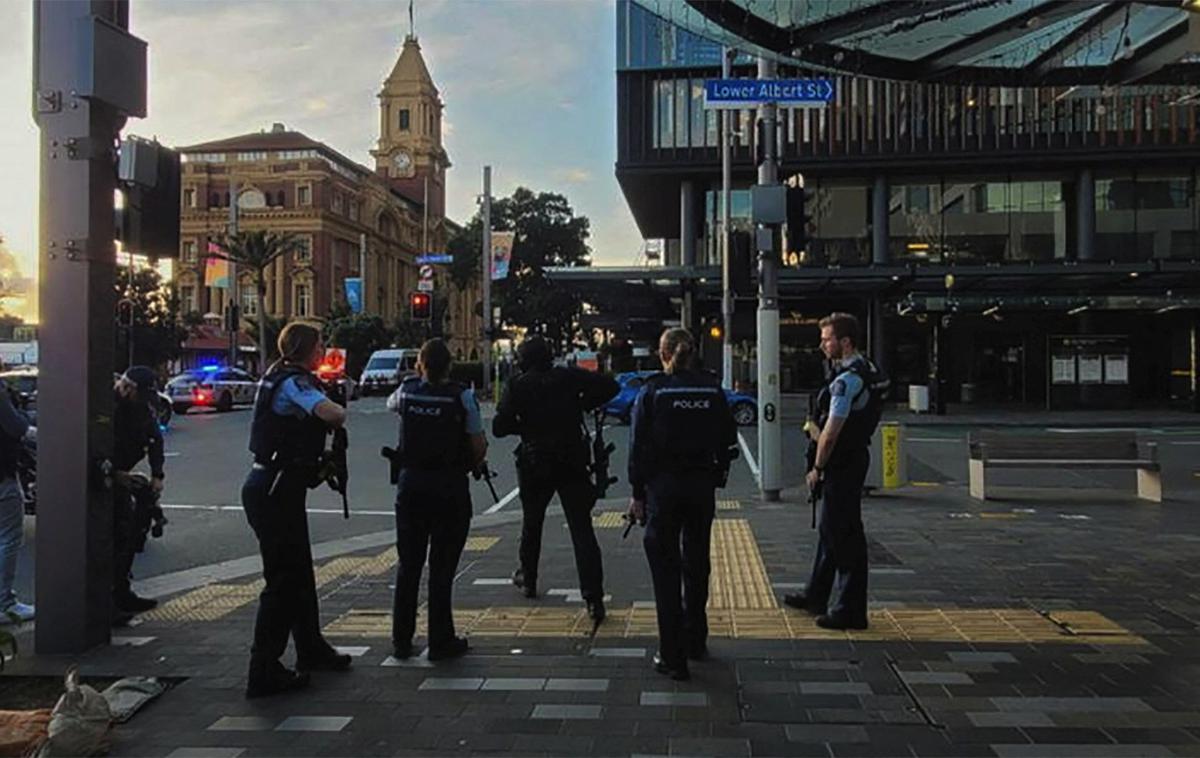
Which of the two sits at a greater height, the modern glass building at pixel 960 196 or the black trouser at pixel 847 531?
the modern glass building at pixel 960 196

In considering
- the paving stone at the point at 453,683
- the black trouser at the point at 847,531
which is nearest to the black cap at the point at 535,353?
the black trouser at the point at 847,531

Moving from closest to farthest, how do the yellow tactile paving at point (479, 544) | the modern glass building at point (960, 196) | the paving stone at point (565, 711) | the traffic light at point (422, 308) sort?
1. the paving stone at point (565, 711)
2. the yellow tactile paving at point (479, 544)
3. the traffic light at point (422, 308)
4. the modern glass building at point (960, 196)

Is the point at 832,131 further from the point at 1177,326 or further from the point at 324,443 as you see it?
the point at 324,443

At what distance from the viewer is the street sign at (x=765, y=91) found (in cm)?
1098

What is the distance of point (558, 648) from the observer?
18.2 ft

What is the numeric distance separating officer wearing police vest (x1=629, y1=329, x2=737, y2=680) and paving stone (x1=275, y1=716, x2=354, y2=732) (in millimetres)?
1615

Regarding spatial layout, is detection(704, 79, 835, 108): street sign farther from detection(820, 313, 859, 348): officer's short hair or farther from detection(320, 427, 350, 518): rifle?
detection(320, 427, 350, 518): rifle

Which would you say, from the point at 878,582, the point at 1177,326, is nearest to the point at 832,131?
the point at 1177,326

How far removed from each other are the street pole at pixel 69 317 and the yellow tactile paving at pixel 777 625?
4.91ft

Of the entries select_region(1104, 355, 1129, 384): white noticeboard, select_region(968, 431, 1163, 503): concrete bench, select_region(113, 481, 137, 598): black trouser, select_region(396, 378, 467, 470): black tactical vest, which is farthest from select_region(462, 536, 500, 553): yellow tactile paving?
select_region(1104, 355, 1129, 384): white noticeboard

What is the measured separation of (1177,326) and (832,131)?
14511 millimetres

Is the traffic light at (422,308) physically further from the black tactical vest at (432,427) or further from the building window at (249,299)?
the building window at (249,299)

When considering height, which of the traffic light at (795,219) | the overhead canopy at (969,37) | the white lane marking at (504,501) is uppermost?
the overhead canopy at (969,37)

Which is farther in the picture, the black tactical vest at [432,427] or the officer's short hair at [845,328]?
the officer's short hair at [845,328]
